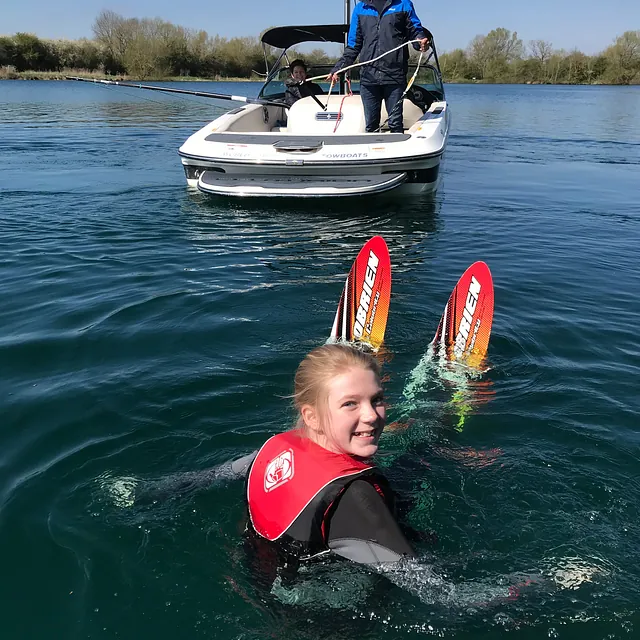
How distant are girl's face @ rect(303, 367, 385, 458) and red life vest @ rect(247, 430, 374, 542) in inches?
3.2

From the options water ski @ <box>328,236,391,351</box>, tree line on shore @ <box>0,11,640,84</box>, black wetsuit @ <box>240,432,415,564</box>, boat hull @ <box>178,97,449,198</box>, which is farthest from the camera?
tree line on shore @ <box>0,11,640,84</box>

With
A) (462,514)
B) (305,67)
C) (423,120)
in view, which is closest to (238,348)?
(462,514)

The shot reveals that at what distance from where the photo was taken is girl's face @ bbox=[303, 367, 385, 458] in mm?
2219

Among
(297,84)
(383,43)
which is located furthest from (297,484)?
(297,84)

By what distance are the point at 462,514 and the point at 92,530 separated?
1.69 meters

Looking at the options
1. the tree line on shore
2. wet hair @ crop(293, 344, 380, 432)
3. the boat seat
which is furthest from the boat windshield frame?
the tree line on shore

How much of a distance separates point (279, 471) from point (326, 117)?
29.0ft

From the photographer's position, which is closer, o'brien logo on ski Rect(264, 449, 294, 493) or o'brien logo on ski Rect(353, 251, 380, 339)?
o'brien logo on ski Rect(264, 449, 294, 493)

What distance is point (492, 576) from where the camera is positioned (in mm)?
2646

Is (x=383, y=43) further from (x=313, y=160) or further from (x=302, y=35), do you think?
(x=302, y=35)

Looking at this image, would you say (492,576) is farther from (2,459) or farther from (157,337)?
(157,337)

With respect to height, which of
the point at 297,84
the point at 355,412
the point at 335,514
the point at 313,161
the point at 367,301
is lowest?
the point at 335,514

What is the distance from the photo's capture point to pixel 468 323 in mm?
4617

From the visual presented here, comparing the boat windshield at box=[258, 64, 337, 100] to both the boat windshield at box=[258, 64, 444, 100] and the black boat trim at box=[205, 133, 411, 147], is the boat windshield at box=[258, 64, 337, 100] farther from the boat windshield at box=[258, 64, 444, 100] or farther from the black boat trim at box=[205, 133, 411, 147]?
the black boat trim at box=[205, 133, 411, 147]
